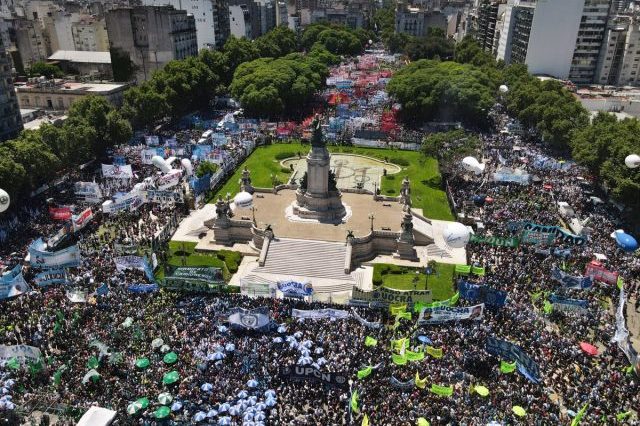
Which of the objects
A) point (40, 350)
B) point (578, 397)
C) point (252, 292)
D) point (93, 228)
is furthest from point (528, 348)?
point (93, 228)

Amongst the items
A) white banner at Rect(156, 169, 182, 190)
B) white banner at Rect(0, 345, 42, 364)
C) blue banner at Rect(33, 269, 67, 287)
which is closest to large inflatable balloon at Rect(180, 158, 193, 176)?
white banner at Rect(156, 169, 182, 190)

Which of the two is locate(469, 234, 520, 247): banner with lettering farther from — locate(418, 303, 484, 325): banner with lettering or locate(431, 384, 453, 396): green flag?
locate(431, 384, 453, 396): green flag

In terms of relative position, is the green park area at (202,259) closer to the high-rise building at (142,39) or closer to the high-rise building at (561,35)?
the high-rise building at (142,39)

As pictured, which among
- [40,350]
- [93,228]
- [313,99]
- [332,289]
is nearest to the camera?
[40,350]

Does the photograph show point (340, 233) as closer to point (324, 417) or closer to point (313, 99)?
point (324, 417)

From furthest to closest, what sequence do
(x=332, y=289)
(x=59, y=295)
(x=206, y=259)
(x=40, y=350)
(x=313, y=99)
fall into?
(x=313, y=99), (x=206, y=259), (x=332, y=289), (x=59, y=295), (x=40, y=350)

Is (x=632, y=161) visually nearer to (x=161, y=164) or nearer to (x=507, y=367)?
(x=507, y=367)
